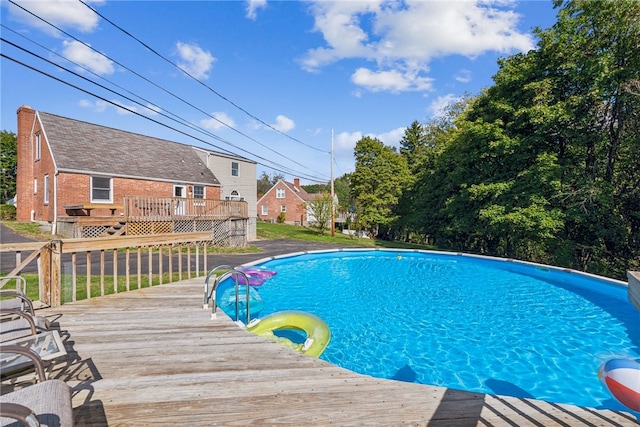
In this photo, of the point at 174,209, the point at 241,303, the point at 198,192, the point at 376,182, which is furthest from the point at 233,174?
the point at 241,303

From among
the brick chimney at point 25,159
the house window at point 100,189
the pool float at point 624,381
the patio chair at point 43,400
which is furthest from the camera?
the brick chimney at point 25,159

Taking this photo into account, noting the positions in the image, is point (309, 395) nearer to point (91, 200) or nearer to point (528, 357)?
point (528, 357)

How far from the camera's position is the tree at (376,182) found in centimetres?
2811

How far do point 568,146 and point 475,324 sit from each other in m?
13.3

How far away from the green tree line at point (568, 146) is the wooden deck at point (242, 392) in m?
13.9

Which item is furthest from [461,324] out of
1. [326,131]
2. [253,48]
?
[326,131]

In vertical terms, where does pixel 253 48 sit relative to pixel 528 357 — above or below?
above

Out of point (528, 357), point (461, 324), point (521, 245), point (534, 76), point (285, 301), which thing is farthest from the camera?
point (521, 245)

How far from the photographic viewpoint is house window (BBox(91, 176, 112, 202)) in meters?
17.5

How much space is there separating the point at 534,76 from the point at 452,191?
321 inches

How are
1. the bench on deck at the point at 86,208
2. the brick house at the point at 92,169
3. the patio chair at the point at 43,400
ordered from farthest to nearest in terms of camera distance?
1. the brick house at the point at 92,169
2. the bench on deck at the point at 86,208
3. the patio chair at the point at 43,400

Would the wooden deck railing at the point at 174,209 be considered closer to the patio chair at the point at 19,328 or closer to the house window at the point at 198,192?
the house window at the point at 198,192

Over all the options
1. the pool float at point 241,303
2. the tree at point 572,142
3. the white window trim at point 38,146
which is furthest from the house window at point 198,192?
the tree at point 572,142

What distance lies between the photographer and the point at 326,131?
26141mm
